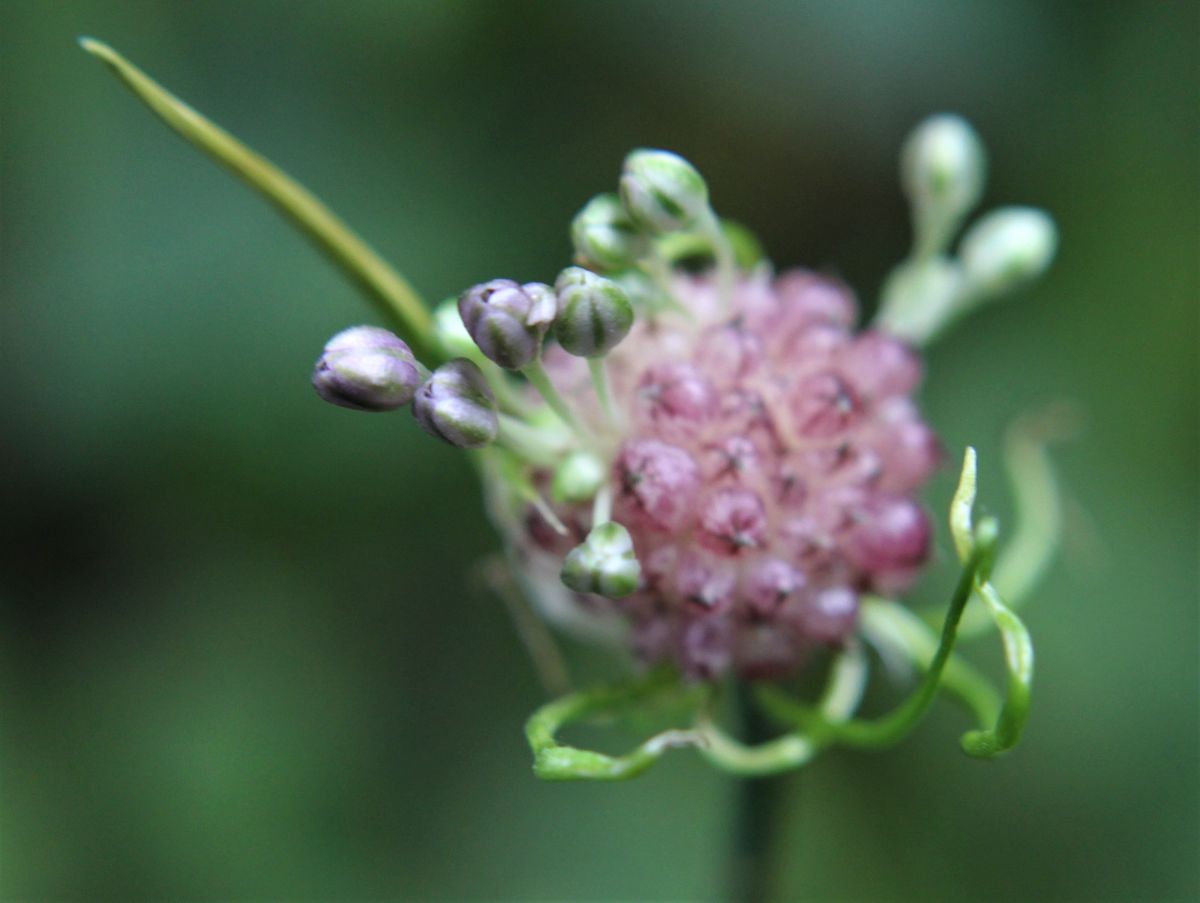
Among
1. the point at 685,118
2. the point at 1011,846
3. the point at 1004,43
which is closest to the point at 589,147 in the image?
the point at 685,118

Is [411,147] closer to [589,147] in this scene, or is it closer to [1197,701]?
[589,147]

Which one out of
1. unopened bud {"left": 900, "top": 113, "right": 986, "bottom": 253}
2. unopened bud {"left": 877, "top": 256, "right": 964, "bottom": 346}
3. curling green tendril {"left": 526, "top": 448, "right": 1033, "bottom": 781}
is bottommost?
curling green tendril {"left": 526, "top": 448, "right": 1033, "bottom": 781}

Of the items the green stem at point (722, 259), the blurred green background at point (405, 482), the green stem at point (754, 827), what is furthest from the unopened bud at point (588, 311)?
the blurred green background at point (405, 482)

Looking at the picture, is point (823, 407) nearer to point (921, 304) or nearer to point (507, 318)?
point (921, 304)

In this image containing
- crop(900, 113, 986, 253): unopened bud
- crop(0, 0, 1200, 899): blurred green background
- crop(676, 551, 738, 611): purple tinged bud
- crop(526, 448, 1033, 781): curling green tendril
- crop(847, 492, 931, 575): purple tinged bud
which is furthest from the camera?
crop(0, 0, 1200, 899): blurred green background

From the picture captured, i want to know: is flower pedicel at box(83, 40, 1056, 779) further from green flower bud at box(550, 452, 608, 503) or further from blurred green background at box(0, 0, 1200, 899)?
blurred green background at box(0, 0, 1200, 899)

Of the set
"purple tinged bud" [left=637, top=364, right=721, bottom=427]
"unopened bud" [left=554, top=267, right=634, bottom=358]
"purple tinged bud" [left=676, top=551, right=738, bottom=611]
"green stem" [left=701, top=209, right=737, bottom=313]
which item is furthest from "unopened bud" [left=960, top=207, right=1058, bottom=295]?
"unopened bud" [left=554, top=267, right=634, bottom=358]

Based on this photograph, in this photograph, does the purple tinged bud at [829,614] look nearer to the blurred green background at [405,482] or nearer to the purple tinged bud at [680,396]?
the purple tinged bud at [680,396]
